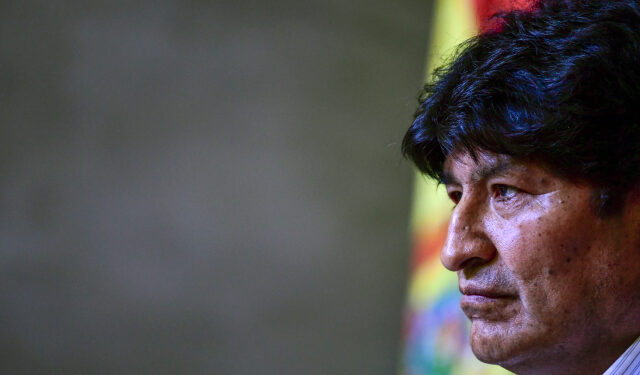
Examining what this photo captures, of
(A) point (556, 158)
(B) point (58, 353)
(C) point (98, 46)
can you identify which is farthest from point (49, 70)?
(A) point (556, 158)

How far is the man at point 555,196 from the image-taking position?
2.44 feet

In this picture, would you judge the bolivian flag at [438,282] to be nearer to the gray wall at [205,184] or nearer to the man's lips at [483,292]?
the gray wall at [205,184]

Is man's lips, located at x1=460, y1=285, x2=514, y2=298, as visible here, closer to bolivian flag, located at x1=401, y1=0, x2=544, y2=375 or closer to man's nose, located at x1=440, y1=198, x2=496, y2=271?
man's nose, located at x1=440, y1=198, x2=496, y2=271

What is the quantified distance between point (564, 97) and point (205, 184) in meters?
2.06

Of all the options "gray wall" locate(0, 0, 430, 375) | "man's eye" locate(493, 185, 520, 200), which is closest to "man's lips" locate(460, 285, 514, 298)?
"man's eye" locate(493, 185, 520, 200)

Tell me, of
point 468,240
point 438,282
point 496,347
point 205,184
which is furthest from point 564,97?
point 205,184

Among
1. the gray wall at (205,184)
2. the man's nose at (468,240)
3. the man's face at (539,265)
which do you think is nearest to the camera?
the man's face at (539,265)

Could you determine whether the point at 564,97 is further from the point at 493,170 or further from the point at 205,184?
the point at 205,184

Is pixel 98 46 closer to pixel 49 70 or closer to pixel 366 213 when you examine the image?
pixel 49 70

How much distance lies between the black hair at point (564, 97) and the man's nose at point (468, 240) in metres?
0.08

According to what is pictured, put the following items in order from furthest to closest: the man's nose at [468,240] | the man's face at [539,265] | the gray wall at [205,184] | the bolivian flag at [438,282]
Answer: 1. the gray wall at [205,184]
2. the bolivian flag at [438,282]
3. the man's nose at [468,240]
4. the man's face at [539,265]

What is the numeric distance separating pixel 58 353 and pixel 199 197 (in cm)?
82

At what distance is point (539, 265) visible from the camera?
2.55ft

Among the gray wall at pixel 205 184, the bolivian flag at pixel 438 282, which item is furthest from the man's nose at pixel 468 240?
the gray wall at pixel 205 184
